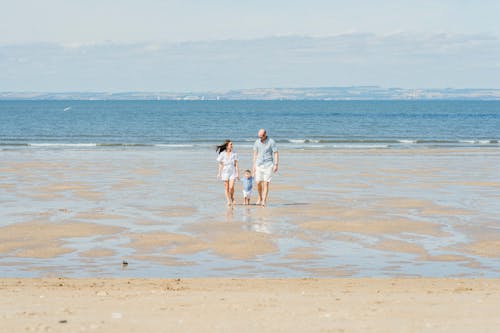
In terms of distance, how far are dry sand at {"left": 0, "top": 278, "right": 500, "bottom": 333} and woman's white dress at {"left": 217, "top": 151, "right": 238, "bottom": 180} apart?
321 inches

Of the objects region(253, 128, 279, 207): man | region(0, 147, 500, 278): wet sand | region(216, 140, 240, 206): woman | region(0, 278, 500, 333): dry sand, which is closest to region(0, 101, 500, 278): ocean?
region(0, 147, 500, 278): wet sand

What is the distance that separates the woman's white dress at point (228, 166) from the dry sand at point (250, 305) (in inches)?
321

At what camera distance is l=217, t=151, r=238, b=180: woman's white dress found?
19281mm

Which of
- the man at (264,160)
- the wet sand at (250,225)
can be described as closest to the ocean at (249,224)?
the wet sand at (250,225)

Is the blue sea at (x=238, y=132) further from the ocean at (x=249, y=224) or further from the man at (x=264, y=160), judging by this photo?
the man at (x=264, y=160)

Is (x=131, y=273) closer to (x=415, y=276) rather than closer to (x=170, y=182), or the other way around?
(x=415, y=276)

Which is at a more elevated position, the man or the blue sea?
the man

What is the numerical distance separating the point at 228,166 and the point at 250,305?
34.6ft

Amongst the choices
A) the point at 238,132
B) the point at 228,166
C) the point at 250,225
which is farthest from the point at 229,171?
the point at 238,132

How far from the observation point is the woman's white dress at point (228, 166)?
63.3ft

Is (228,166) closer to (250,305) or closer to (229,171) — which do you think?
(229,171)

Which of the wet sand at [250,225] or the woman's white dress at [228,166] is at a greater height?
the woman's white dress at [228,166]

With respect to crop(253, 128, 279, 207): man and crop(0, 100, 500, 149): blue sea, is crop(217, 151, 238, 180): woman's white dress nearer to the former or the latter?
crop(253, 128, 279, 207): man

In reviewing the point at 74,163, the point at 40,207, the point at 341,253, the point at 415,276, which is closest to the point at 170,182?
the point at 40,207
